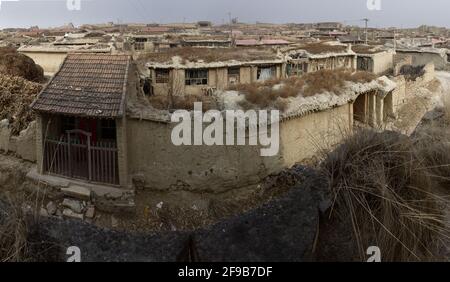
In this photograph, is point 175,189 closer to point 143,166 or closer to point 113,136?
point 143,166

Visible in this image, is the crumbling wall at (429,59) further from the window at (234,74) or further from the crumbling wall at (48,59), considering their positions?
the crumbling wall at (48,59)

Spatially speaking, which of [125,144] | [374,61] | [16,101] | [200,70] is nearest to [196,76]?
[200,70]

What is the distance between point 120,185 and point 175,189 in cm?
151

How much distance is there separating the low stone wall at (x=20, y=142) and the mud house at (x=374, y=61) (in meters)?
26.6

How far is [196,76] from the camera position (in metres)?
27.8

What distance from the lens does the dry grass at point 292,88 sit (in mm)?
14602

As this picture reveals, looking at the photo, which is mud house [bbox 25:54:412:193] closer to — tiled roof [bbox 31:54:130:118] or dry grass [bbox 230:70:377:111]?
tiled roof [bbox 31:54:130:118]

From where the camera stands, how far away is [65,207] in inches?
494

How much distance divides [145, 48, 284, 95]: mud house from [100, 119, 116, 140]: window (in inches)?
496

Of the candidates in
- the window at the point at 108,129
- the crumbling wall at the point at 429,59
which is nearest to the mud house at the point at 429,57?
the crumbling wall at the point at 429,59

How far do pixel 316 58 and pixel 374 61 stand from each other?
5.11 m

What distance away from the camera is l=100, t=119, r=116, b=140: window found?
13398 millimetres

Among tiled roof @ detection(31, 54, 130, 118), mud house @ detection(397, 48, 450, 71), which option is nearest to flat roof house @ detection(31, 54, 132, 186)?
tiled roof @ detection(31, 54, 130, 118)
